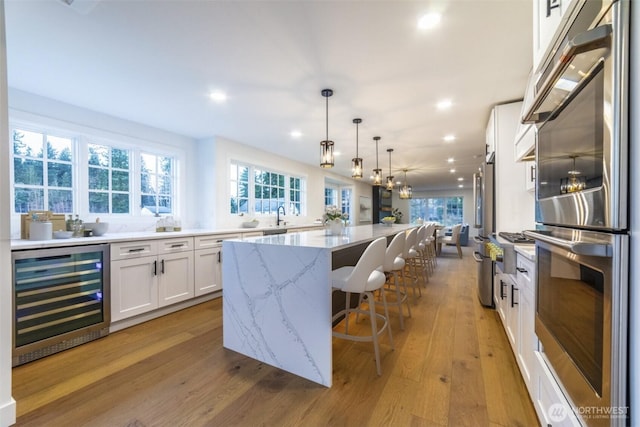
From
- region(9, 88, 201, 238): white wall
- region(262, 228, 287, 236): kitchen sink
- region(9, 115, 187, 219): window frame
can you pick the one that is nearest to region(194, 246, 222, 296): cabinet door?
region(262, 228, 287, 236): kitchen sink

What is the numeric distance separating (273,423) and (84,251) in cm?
223

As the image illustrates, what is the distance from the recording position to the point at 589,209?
75cm

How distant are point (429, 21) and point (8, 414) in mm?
3347

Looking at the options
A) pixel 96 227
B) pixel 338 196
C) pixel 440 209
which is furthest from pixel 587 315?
pixel 440 209

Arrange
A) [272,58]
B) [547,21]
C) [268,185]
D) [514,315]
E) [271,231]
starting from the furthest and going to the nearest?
1. [268,185]
2. [271,231]
3. [272,58]
4. [514,315]
5. [547,21]

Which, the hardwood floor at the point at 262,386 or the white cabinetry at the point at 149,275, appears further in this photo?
the white cabinetry at the point at 149,275

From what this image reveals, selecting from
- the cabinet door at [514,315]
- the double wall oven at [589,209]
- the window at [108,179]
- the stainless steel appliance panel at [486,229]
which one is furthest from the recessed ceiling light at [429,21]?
the window at [108,179]

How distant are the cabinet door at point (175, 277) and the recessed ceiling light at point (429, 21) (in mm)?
3249

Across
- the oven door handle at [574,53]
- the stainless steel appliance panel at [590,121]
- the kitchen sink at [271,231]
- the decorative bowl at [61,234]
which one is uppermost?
the oven door handle at [574,53]

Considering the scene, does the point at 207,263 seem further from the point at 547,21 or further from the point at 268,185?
the point at 547,21

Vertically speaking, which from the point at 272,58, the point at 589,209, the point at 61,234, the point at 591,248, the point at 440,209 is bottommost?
the point at 61,234

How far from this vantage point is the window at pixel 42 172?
2.63 meters

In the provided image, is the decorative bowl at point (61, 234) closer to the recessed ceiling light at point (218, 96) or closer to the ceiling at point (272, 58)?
the ceiling at point (272, 58)

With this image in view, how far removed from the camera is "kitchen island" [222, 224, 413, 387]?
1778 millimetres
